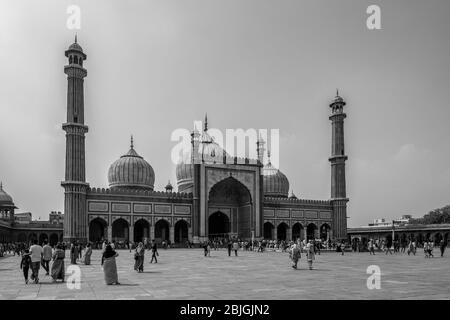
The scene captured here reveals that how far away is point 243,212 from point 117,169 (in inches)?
546

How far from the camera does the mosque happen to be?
140 ft

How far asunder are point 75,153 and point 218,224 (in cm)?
1824

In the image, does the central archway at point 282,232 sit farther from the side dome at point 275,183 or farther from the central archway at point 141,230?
the central archway at point 141,230

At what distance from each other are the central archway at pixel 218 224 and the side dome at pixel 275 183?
9178 millimetres

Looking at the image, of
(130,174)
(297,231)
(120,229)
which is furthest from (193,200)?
(297,231)

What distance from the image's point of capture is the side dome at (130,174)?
52000 mm

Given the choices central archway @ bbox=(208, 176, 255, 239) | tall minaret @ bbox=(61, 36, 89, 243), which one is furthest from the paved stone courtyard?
central archway @ bbox=(208, 176, 255, 239)

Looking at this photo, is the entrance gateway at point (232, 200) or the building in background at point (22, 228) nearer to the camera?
the entrance gateway at point (232, 200)

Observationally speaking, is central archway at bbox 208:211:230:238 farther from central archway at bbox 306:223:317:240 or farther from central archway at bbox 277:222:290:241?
central archway at bbox 306:223:317:240

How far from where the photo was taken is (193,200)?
48344 mm

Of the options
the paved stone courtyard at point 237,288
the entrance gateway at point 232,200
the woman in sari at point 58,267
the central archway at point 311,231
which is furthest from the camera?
the central archway at point 311,231

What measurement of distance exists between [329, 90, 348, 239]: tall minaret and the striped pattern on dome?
64.6 ft

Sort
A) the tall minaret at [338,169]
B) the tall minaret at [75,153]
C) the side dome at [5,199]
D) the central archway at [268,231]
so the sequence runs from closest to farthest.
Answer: the tall minaret at [75,153]
the tall minaret at [338,169]
the central archway at [268,231]
the side dome at [5,199]

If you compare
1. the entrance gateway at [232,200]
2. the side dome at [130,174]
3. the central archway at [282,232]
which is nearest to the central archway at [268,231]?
the central archway at [282,232]
